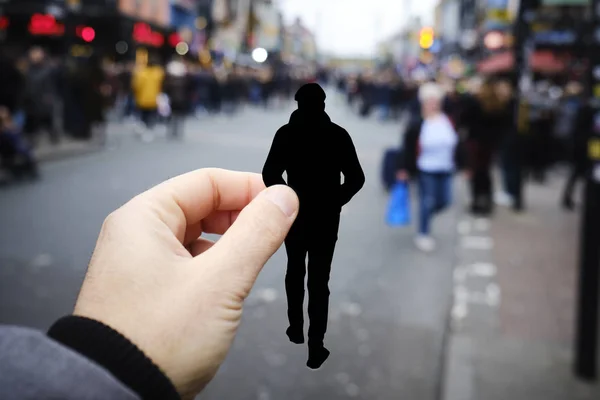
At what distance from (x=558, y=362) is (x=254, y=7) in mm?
3784

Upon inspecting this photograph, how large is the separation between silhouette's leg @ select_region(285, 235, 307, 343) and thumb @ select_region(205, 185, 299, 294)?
65 millimetres

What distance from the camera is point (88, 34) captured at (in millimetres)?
942

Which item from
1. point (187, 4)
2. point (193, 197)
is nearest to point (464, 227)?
point (187, 4)

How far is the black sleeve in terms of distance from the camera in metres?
0.63

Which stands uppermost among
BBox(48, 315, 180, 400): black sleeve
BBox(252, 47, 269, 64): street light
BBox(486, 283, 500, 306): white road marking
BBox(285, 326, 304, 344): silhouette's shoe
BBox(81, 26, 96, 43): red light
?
BBox(81, 26, 96, 43): red light

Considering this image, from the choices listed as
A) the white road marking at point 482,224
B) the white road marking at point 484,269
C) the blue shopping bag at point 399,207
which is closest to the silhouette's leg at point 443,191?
the white road marking at point 484,269

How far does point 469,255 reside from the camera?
6.94 meters

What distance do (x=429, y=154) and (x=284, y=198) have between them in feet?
15.0

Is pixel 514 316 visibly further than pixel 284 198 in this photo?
Yes

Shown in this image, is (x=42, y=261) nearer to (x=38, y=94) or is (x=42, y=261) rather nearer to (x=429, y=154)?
(x=429, y=154)

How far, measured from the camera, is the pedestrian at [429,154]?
4.04m

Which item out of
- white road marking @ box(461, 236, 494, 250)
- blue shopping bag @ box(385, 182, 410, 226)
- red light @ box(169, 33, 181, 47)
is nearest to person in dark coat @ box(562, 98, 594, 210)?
white road marking @ box(461, 236, 494, 250)

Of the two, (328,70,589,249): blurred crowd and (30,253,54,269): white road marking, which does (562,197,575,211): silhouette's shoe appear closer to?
(328,70,589,249): blurred crowd

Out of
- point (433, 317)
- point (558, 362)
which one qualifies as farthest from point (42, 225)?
point (558, 362)
